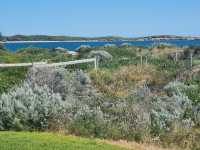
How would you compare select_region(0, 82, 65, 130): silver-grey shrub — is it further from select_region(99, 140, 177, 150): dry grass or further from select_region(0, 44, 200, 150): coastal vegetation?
select_region(99, 140, 177, 150): dry grass

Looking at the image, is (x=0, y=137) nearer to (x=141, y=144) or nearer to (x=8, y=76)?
(x=141, y=144)

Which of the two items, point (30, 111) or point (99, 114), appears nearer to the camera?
point (30, 111)

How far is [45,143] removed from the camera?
42.2 feet

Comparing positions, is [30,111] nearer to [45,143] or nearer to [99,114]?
[99,114]

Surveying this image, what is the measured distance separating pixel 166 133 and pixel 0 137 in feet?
16.8

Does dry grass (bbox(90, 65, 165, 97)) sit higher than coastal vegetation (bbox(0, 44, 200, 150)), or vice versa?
coastal vegetation (bbox(0, 44, 200, 150))

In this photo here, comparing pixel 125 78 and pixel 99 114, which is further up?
pixel 99 114

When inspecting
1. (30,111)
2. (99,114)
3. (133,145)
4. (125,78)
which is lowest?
(125,78)

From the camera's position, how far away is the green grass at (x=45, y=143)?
12422mm

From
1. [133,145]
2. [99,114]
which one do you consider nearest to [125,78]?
[99,114]

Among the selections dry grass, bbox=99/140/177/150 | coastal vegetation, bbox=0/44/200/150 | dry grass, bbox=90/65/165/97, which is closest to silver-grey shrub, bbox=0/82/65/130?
coastal vegetation, bbox=0/44/200/150

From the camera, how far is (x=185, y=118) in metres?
18.8

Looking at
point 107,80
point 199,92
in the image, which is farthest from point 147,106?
point 107,80

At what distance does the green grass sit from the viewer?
12422 mm
